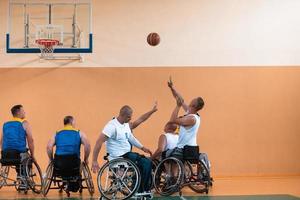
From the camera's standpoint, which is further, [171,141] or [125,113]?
[171,141]

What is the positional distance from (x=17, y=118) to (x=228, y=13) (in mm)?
4909

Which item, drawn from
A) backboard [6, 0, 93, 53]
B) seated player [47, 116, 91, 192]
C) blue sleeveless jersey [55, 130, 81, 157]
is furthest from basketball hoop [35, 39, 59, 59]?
blue sleeveless jersey [55, 130, 81, 157]

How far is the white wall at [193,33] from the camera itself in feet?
32.8

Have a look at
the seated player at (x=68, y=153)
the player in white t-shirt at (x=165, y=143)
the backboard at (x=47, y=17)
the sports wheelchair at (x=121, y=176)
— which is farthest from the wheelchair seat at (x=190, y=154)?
the backboard at (x=47, y=17)

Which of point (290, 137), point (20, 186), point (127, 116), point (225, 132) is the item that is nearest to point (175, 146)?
point (127, 116)

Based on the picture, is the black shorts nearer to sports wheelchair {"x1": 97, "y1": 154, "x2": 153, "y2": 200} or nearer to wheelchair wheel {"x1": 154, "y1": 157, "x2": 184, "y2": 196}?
sports wheelchair {"x1": 97, "y1": 154, "x2": 153, "y2": 200}

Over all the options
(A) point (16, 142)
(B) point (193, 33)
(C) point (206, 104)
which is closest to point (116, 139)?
(A) point (16, 142)

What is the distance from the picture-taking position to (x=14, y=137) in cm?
710

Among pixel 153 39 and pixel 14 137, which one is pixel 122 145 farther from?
pixel 153 39

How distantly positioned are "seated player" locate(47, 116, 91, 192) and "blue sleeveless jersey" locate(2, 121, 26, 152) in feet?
1.77

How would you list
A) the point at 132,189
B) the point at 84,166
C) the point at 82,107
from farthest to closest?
the point at 82,107, the point at 84,166, the point at 132,189

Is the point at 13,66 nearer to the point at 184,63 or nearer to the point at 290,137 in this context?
the point at 184,63

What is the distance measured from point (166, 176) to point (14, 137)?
2188 millimetres

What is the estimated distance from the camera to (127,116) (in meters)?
6.16
